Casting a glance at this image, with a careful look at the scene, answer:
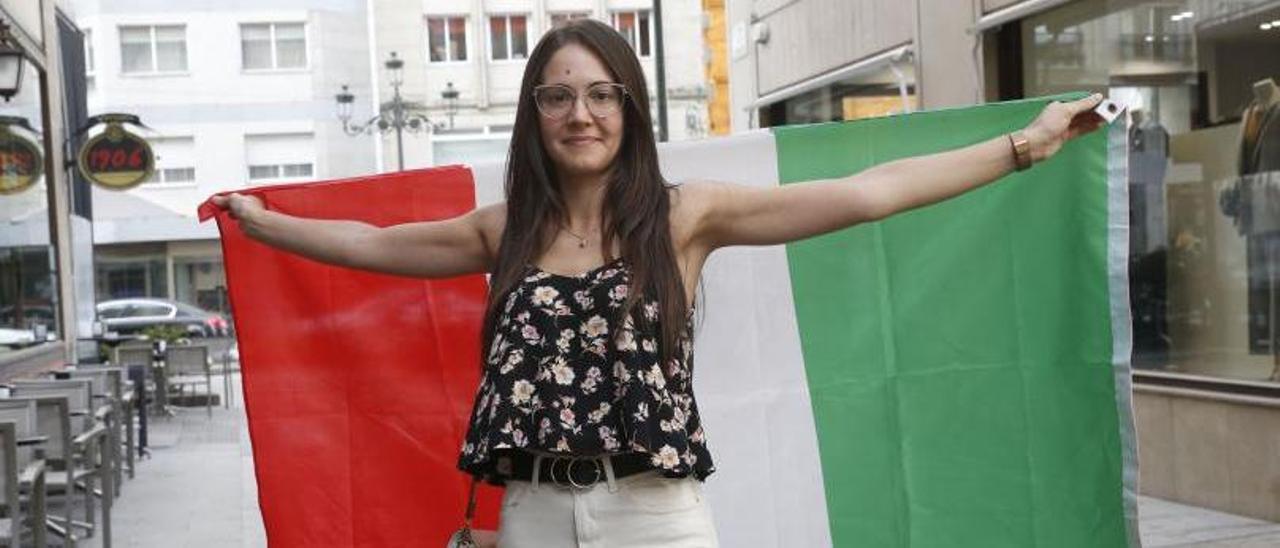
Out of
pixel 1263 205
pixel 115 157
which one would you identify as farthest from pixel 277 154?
pixel 1263 205

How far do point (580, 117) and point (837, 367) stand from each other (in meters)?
1.67

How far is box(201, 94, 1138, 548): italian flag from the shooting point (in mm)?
4301

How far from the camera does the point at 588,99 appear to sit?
3.06 m

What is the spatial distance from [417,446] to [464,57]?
154ft

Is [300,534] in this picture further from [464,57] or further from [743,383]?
[464,57]

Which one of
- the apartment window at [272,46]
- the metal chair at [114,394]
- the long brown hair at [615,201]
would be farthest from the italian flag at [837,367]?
the apartment window at [272,46]

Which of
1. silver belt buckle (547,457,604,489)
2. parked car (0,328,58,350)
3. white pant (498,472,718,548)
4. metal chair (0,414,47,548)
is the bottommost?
metal chair (0,414,47,548)

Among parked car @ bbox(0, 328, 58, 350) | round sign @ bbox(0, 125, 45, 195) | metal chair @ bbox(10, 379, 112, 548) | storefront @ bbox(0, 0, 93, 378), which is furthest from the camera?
round sign @ bbox(0, 125, 45, 195)

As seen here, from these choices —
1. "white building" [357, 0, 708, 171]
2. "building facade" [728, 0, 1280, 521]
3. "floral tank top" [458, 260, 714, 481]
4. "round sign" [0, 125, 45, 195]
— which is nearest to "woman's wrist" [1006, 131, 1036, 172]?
Result: "floral tank top" [458, 260, 714, 481]

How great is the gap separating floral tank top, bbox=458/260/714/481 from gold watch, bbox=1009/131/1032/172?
89 centimetres

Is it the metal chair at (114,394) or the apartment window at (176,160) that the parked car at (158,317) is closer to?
the apartment window at (176,160)

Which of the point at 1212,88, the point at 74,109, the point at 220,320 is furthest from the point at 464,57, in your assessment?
the point at 1212,88

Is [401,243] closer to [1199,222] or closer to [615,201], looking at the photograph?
[615,201]

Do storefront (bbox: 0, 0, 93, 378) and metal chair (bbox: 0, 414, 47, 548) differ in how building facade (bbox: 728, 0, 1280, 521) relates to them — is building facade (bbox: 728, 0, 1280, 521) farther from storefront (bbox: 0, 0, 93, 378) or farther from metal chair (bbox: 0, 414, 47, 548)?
storefront (bbox: 0, 0, 93, 378)
